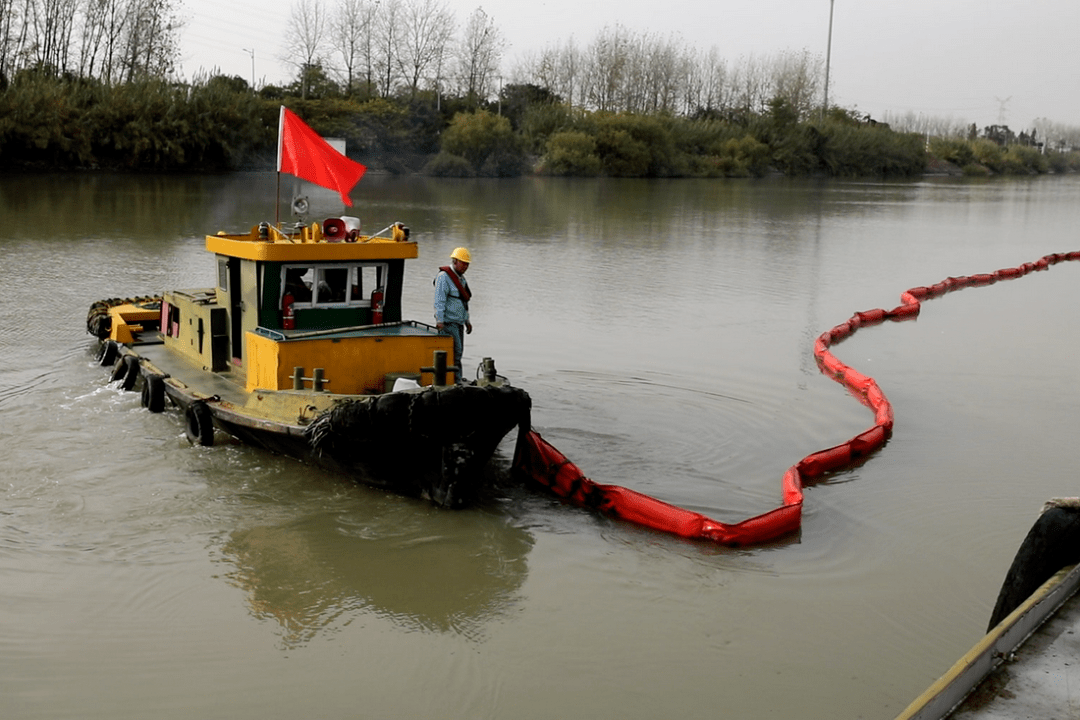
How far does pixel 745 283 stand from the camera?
64.1 feet

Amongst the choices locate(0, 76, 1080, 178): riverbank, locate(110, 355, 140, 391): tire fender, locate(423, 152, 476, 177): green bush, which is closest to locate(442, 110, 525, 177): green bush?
locate(0, 76, 1080, 178): riverbank

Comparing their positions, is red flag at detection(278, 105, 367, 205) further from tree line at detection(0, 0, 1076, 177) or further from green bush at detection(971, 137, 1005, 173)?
green bush at detection(971, 137, 1005, 173)

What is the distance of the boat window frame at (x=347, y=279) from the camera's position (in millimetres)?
9008

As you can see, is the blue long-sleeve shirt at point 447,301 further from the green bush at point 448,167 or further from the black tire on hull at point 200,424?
the green bush at point 448,167

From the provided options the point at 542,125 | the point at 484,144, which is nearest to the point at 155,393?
the point at 484,144

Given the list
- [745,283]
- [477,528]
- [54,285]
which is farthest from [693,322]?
[54,285]

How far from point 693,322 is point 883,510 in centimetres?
739

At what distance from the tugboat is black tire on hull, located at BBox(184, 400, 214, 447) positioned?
12 mm

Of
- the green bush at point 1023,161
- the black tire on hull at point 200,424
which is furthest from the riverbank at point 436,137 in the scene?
the black tire on hull at point 200,424

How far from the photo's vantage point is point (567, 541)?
7.50m

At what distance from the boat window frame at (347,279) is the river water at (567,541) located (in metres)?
1.40

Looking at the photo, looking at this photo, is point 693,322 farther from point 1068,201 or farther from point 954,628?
point 1068,201

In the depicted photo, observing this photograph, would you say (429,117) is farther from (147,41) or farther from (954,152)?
(954,152)

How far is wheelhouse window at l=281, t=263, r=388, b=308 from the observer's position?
9094mm
